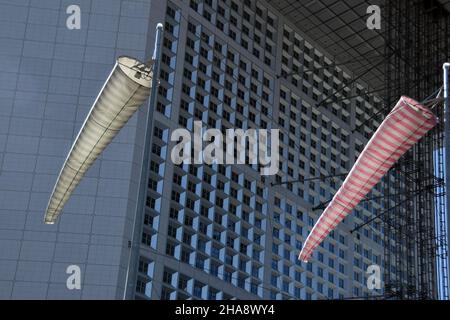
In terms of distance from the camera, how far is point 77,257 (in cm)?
4322

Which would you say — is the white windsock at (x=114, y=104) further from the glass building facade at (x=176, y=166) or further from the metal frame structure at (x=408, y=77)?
the metal frame structure at (x=408, y=77)

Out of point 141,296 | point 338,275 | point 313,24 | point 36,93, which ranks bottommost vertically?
point 141,296

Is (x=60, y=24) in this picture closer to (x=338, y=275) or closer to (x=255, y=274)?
(x=255, y=274)

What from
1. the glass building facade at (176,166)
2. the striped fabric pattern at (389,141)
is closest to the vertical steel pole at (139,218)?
the striped fabric pattern at (389,141)

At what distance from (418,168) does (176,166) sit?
1470 centimetres

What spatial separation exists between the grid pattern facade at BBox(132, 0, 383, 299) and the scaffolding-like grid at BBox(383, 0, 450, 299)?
209 inches

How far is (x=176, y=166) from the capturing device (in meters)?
48.9

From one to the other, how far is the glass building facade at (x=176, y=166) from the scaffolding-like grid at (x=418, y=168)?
649 cm

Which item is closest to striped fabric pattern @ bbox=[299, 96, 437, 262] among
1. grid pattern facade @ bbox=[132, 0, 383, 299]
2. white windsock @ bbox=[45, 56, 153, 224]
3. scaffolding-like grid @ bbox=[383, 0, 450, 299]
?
white windsock @ bbox=[45, 56, 153, 224]

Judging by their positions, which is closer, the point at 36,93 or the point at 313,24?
the point at 36,93

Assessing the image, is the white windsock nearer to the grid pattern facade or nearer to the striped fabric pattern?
the striped fabric pattern

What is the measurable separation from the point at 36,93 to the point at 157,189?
28.8 ft
